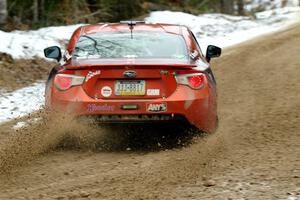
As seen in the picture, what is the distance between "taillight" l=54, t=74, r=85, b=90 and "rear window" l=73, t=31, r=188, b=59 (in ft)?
1.31

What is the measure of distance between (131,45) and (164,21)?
13.0 m

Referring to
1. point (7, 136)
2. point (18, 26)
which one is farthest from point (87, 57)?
point (18, 26)

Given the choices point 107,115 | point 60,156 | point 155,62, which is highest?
point 155,62

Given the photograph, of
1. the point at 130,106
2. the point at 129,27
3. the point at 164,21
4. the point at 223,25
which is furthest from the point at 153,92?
the point at 223,25

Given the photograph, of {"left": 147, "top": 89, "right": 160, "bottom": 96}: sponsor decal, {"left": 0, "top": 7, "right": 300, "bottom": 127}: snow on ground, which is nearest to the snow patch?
{"left": 0, "top": 7, "right": 300, "bottom": 127}: snow on ground

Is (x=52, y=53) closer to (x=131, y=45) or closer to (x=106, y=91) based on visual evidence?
(x=131, y=45)

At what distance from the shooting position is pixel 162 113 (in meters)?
7.17

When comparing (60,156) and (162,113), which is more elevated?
(162,113)

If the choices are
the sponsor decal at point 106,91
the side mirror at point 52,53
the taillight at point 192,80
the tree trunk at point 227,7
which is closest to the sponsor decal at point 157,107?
the taillight at point 192,80

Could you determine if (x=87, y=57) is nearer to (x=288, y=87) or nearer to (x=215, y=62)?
(x=288, y=87)

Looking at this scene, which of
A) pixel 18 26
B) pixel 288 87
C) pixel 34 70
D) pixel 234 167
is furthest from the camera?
pixel 18 26

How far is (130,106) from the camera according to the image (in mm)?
7137

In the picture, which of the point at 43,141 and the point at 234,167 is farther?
the point at 43,141

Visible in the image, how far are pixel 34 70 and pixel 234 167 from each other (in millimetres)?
7963
